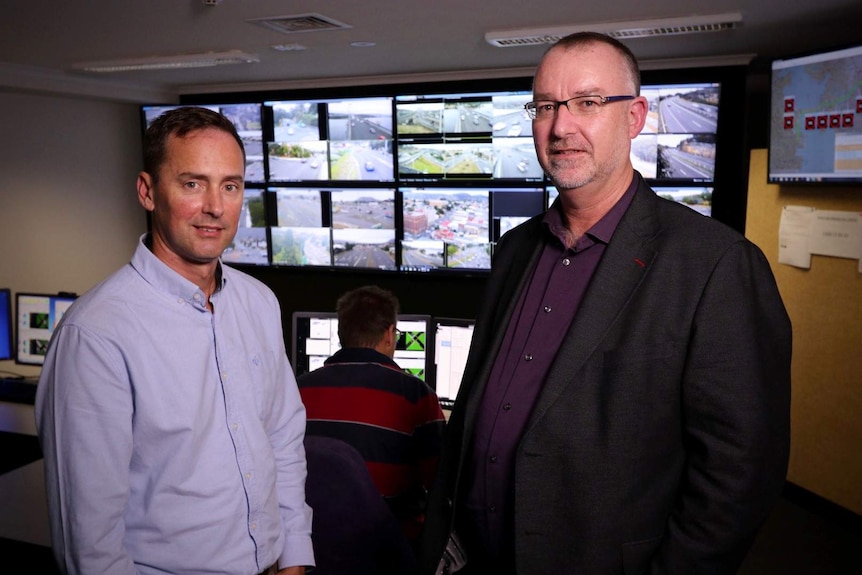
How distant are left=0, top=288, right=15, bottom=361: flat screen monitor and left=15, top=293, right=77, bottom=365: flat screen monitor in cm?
6

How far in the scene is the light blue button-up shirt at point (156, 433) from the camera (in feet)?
3.60

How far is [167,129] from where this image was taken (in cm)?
123

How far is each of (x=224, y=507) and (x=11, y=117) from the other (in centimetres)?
445

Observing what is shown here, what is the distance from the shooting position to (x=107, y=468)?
1.10m

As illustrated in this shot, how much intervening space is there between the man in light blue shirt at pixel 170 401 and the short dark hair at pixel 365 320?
92cm

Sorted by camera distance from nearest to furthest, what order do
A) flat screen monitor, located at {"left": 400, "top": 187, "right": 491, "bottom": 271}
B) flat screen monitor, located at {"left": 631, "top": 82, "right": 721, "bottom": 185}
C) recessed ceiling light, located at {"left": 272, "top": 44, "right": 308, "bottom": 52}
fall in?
recessed ceiling light, located at {"left": 272, "top": 44, "right": 308, "bottom": 52}, flat screen monitor, located at {"left": 631, "top": 82, "right": 721, "bottom": 185}, flat screen monitor, located at {"left": 400, "top": 187, "right": 491, "bottom": 271}

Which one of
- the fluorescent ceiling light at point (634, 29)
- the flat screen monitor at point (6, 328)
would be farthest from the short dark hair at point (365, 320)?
the flat screen monitor at point (6, 328)

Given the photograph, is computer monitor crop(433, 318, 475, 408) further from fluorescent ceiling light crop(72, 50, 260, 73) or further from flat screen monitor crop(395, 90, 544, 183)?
fluorescent ceiling light crop(72, 50, 260, 73)

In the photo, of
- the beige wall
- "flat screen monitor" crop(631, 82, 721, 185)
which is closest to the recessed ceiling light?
"flat screen monitor" crop(631, 82, 721, 185)

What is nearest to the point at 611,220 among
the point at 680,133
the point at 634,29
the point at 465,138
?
the point at 634,29

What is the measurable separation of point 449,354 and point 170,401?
1.85 m

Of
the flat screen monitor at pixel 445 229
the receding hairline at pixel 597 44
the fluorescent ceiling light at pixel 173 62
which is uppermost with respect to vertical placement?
the fluorescent ceiling light at pixel 173 62

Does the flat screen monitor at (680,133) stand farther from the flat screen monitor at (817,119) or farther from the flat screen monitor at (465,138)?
the flat screen monitor at (465,138)

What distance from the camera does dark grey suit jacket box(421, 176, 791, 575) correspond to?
1.08 m
